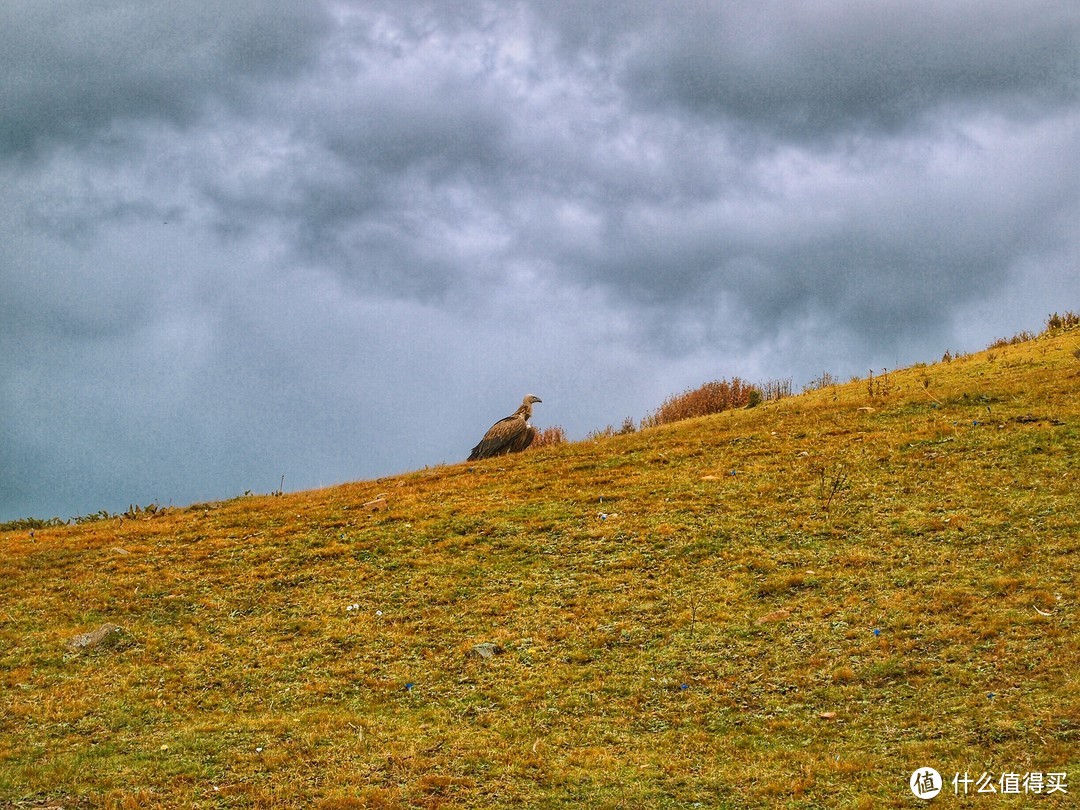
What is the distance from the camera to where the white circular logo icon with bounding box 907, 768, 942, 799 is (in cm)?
962

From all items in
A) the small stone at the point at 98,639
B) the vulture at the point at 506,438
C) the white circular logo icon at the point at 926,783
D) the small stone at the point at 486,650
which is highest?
the vulture at the point at 506,438

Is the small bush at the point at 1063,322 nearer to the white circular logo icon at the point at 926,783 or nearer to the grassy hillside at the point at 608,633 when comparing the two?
the grassy hillside at the point at 608,633

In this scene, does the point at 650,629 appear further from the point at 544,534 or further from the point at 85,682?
the point at 85,682

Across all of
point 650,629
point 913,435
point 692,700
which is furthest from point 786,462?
point 692,700

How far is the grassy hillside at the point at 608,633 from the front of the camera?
10969 millimetres

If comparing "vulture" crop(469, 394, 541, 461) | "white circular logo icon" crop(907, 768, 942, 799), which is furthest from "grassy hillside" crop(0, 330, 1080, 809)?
"vulture" crop(469, 394, 541, 461)

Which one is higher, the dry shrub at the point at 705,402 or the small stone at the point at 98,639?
the dry shrub at the point at 705,402

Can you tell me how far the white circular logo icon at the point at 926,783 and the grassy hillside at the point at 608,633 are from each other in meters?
0.12

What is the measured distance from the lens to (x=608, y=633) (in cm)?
1448

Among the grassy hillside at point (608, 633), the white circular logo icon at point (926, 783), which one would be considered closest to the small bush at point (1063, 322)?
the grassy hillside at point (608, 633)

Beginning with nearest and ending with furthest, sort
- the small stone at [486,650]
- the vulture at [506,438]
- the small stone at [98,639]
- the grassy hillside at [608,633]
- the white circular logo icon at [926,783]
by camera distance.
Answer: the white circular logo icon at [926,783] → the grassy hillside at [608,633] → the small stone at [486,650] → the small stone at [98,639] → the vulture at [506,438]

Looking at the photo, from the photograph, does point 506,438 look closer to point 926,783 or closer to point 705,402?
point 705,402

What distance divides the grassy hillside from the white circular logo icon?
0.39 ft

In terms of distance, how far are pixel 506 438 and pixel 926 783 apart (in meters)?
19.2
